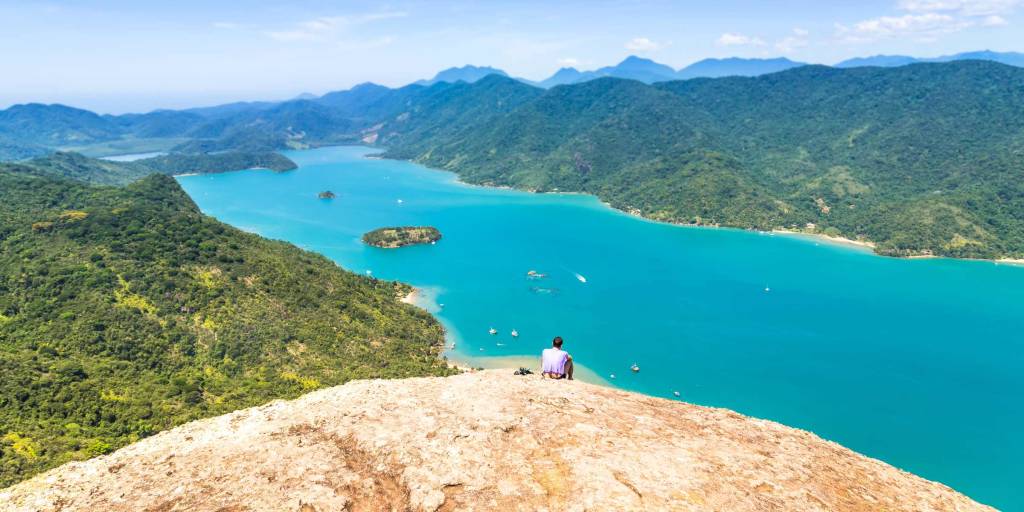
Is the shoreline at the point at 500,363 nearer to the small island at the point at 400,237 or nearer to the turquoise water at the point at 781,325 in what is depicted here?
the turquoise water at the point at 781,325

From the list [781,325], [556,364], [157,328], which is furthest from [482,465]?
[781,325]

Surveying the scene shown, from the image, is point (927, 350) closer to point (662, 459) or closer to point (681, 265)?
point (681, 265)

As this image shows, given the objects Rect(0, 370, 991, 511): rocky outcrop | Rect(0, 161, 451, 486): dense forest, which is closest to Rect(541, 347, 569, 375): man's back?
Rect(0, 370, 991, 511): rocky outcrop

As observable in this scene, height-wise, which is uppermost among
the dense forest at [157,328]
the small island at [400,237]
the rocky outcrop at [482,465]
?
Answer: the rocky outcrop at [482,465]

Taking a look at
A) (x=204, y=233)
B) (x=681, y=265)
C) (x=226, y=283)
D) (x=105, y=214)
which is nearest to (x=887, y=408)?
(x=681, y=265)

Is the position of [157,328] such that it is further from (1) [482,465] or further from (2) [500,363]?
(1) [482,465]

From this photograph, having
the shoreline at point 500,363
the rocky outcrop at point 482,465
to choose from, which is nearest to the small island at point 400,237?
the shoreline at point 500,363
